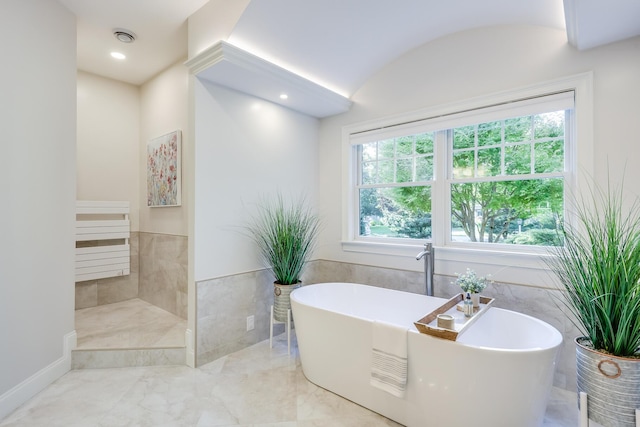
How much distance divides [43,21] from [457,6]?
3088mm

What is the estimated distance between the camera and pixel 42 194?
7.55 ft

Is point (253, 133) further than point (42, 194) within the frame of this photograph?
Yes

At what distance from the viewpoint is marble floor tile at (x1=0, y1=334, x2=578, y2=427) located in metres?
1.96

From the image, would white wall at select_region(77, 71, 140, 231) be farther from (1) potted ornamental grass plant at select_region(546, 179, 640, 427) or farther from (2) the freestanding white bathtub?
(1) potted ornamental grass plant at select_region(546, 179, 640, 427)

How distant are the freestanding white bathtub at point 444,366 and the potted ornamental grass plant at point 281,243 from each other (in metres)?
0.31

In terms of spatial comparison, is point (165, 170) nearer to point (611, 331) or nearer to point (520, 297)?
point (520, 297)

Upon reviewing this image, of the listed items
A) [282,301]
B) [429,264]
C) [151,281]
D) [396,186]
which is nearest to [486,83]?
[396,186]

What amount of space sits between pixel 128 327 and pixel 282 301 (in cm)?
151

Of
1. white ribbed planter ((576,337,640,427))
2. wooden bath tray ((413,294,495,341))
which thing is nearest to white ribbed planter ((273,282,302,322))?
wooden bath tray ((413,294,495,341))

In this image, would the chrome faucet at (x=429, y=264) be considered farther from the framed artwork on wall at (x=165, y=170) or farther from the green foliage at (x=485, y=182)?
the framed artwork on wall at (x=165, y=170)

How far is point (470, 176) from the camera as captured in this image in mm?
2783

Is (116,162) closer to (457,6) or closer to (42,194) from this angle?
(42,194)

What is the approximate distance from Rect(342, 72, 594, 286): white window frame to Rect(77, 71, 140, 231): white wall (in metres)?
2.57

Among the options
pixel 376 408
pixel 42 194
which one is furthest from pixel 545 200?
pixel 42 194
